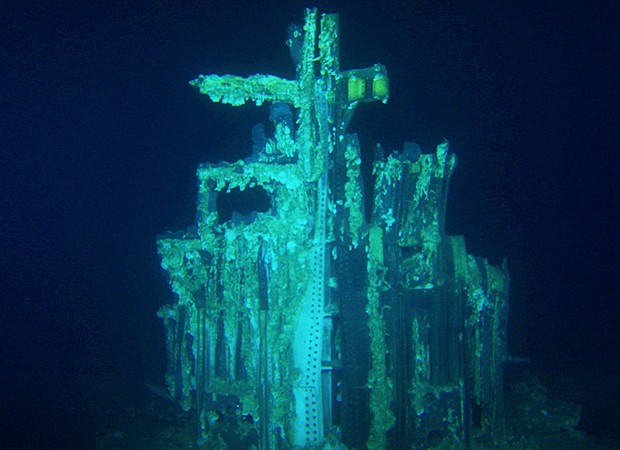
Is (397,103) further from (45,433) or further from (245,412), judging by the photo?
(45,433)

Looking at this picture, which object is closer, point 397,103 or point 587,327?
point 397,103

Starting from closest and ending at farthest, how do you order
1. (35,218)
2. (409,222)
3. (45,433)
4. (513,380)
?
1. (409,222)
2. (45,433)
3. (513,380)
4. (35,218)

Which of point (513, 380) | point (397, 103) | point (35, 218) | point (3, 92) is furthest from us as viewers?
Result: point (35, 218)

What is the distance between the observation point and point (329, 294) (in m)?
4.32

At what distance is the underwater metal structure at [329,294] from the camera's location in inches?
167

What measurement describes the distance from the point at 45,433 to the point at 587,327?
45.4ft

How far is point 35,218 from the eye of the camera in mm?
12039

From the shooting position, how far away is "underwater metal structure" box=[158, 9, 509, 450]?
4230 millimetres

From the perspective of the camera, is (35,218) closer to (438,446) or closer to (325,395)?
(325,395)

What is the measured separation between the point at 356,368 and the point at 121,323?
34.0ft

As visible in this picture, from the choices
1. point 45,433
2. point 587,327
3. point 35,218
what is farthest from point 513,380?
point 35,218

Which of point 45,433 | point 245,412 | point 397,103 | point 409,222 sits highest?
point 397,103

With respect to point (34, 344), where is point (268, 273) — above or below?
above

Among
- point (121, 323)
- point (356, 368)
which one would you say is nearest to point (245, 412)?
point (356, 368)
